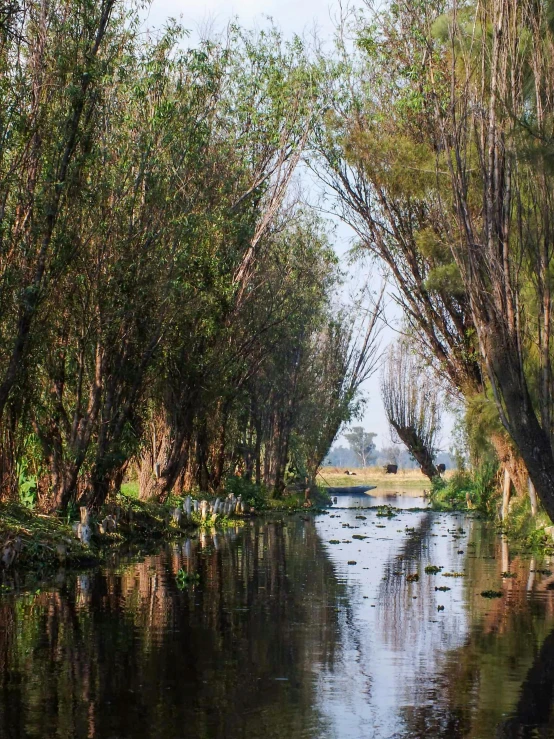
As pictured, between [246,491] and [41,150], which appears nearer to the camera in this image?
[41,150]

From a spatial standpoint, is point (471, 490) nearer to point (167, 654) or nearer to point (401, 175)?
point (401, 175)

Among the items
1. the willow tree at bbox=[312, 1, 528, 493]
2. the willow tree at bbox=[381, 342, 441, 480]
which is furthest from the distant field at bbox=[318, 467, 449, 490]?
the willow tree at bbox=[312, 1, 528, 493]

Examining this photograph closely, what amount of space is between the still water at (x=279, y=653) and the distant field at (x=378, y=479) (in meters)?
64.2

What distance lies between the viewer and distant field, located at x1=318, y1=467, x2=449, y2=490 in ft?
271

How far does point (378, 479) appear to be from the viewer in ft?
302

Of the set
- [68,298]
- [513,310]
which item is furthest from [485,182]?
[68,298]

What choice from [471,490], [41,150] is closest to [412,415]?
[471,490]

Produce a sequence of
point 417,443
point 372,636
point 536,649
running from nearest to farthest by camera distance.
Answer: point 536,649 < point 372,636 < point 417,443

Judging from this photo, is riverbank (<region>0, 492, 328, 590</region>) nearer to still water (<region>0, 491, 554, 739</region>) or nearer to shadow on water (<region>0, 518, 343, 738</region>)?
still water (<region>0, 491, 554, 739</region>)

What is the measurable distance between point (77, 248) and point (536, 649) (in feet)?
36.8

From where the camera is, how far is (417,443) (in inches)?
2512

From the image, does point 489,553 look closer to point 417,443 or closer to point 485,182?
point 485,182

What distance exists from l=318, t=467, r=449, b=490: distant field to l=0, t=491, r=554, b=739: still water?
6416cm

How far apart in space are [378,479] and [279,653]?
83609 millimetres
